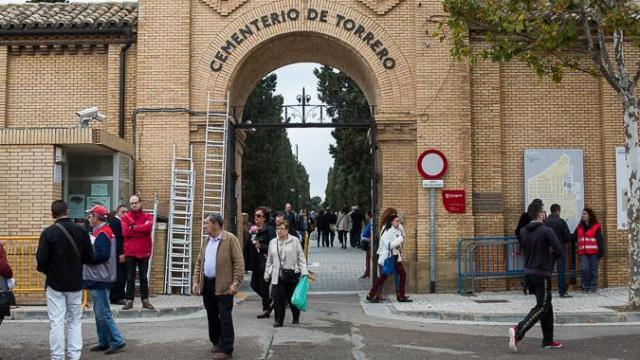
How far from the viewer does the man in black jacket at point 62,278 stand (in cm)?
801

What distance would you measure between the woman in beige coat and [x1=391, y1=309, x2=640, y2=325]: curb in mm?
2367

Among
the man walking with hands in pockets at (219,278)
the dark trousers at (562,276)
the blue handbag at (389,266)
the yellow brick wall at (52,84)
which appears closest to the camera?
the man walking with hands in pockets at (219,278)

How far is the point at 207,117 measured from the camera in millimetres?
15531

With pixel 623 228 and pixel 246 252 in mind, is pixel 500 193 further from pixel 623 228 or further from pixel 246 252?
pixel 246 252

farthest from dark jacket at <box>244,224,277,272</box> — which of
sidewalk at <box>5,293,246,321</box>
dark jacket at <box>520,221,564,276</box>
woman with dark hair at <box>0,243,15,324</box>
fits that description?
woman with dark hair at <box>0,243,15,324</box>

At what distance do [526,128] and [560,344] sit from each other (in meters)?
7.40

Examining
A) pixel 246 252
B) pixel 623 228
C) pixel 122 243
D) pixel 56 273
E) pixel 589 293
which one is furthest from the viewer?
pixel 623 228

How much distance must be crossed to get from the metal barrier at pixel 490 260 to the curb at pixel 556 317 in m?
2.88

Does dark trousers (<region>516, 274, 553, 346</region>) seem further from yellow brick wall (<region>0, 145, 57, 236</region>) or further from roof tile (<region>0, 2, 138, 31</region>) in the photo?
roof tile (<region>0, 2, 138, 31</region>)

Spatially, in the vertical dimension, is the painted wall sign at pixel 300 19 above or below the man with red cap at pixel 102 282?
above

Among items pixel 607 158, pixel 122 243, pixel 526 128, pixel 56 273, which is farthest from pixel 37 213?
pixel 607 158

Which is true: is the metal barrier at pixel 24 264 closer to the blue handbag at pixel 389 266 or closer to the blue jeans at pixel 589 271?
the blue handbag at pixel 389 266

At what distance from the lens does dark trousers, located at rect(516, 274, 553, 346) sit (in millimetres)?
9070

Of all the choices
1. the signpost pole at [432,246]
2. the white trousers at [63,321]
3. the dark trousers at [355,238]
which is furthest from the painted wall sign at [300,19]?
the dark trousers at [355,238]
